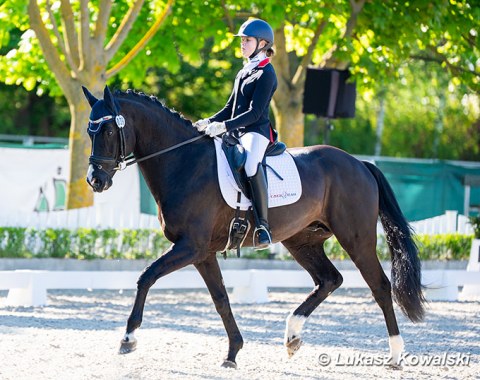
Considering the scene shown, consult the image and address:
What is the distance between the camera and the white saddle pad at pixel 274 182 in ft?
28.6

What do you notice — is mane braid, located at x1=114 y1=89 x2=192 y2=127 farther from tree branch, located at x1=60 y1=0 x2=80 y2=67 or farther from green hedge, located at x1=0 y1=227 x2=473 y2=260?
tree branch, located at x1=60 y1=0 x2=80 y2=67

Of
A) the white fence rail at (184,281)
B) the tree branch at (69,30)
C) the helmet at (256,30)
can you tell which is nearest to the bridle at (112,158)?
the helmet at (256,30)

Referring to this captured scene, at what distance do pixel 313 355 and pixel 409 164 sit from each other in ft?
38.5

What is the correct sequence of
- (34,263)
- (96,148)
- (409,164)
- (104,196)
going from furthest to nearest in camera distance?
(409,164)
(104,196)
(34,263)
(96,148)

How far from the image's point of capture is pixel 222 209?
870 cm

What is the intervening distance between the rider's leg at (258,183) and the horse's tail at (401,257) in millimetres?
1524

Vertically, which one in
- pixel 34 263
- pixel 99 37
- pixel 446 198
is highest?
pixel 99 37

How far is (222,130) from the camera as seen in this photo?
8.57 meters

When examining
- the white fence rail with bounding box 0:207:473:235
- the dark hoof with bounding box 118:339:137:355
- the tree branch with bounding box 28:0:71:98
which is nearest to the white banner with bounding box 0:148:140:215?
the white fence rail with bounding box 0:207:473:235

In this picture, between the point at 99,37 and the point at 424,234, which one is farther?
the point at 424,234

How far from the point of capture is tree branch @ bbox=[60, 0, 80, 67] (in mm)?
16547


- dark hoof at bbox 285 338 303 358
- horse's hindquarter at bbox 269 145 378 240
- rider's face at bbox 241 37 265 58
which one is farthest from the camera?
horse's hindquarter at bbox 269 145 378 240

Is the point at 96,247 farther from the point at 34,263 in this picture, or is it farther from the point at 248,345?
the point at 248,345

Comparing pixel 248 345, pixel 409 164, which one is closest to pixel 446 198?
pixel 409 164
